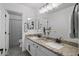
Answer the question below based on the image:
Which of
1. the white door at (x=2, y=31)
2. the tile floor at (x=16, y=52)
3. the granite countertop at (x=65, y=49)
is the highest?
the white door at (x=2, y=31)

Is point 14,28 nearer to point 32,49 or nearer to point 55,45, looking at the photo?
point 32,49

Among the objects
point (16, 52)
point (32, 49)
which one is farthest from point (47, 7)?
point (16, 52)

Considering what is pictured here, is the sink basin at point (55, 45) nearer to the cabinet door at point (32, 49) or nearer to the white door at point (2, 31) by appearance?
the cabinet door at point (32, 49)

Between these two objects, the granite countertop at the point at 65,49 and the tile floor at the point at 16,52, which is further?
the tile floor at the point at 16,52

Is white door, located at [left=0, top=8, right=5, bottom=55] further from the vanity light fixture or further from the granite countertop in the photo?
the vanity light fixture

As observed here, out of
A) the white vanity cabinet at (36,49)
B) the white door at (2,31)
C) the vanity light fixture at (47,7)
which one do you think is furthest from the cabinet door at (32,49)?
the vanity light fixture at (47,7)

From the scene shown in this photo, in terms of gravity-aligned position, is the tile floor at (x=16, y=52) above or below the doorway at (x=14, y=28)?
below

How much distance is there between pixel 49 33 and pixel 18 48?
24.0 inches

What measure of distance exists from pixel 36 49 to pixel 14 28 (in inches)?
20.6

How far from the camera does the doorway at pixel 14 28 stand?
143 centimetres

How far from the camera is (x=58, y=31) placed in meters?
1.48

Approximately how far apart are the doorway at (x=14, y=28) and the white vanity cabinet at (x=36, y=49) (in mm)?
200

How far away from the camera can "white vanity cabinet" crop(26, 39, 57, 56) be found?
135cm

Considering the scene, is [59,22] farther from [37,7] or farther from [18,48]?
[18,48]
